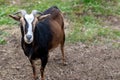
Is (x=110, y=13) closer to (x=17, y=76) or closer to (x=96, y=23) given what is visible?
(x=96, y=23)

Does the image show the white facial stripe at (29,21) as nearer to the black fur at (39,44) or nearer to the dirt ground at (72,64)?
the black fur at (39,44)

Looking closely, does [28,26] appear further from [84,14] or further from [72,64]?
[84,14]

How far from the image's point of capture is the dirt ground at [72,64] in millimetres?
6340

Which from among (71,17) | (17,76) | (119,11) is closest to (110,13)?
(119,11)

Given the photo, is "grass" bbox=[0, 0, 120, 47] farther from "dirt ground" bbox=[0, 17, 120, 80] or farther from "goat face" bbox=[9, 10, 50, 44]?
"goat face" bbox=[9, 10, 50, 44]

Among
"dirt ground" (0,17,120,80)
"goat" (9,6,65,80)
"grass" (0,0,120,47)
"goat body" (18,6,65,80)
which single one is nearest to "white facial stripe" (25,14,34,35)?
"goat" (9,6,65,80)

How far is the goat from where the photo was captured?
17.4 feet

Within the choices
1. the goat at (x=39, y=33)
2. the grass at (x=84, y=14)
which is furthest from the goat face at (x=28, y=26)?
the grass at (x=84, y=14)

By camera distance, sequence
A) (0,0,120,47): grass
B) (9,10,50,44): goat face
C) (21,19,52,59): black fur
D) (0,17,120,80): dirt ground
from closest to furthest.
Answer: (9,10,50,44): goat face, (21,19,52,59): black fur, (0,17,120,80): dirt ground, (0,0,120,47): grass

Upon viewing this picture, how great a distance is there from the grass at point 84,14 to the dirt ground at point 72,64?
1.28 ft


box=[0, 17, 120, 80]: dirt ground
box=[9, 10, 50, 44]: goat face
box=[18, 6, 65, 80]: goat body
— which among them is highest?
box=[9, 10, 50, 44]: goat face

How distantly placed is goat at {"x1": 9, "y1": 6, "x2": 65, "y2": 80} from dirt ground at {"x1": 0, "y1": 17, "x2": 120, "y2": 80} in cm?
45

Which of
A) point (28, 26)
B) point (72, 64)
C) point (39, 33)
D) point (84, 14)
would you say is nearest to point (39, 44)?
point (39, 33)

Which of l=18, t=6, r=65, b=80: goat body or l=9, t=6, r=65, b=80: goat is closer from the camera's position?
l=9, t=6, r=65, b=80: goat
